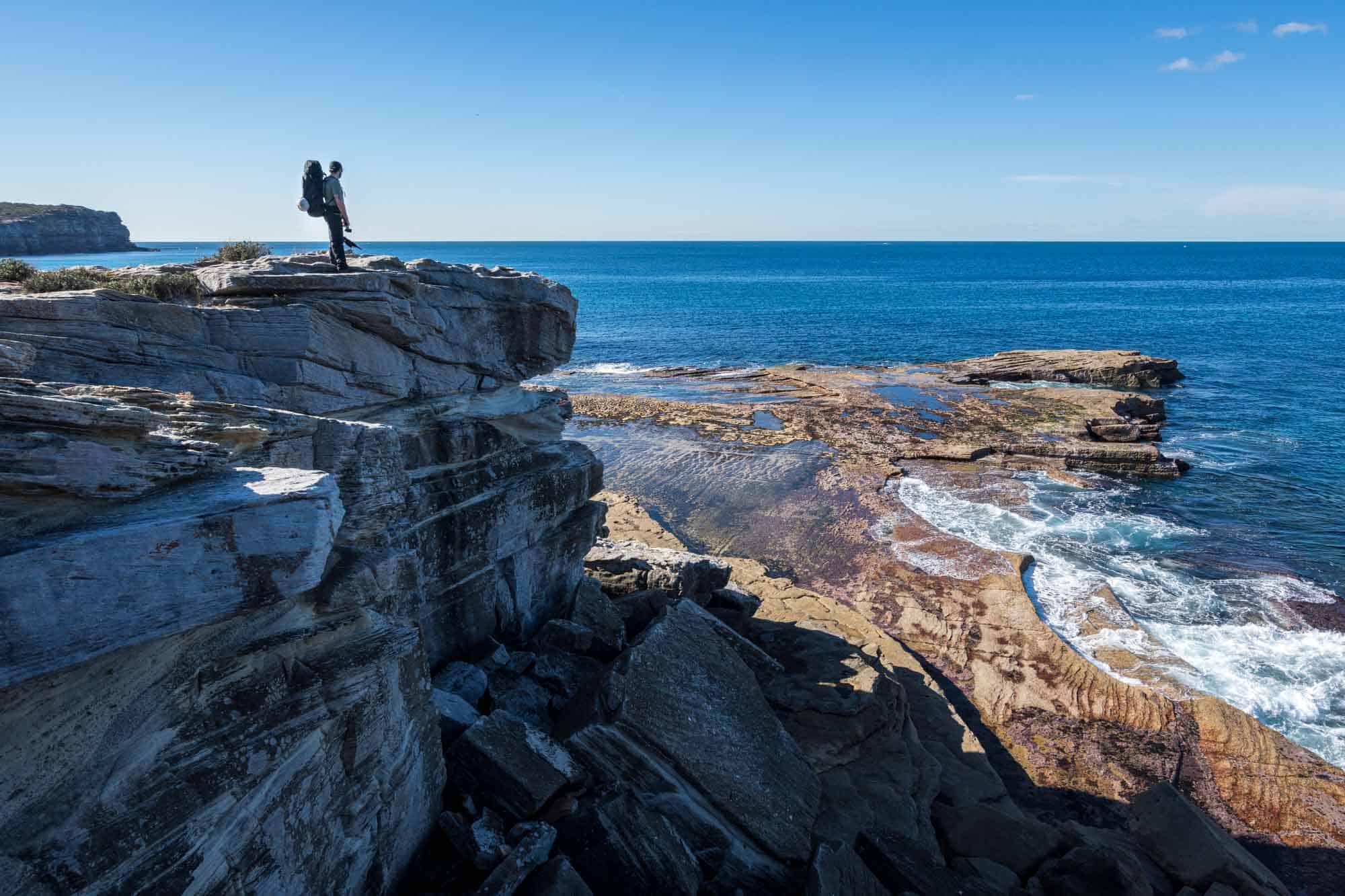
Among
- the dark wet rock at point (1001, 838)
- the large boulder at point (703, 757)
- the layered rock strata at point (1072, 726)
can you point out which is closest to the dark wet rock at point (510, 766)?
the large boulder at point (703, 757)

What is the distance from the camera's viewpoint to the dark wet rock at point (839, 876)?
720cm

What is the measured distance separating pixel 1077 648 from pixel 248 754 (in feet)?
56.3

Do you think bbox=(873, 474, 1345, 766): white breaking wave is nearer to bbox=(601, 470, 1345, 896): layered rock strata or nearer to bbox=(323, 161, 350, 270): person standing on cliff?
bbox=(601, 470, 1345, 896): layered rock strata

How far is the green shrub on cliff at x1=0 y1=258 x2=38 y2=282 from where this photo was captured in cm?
877

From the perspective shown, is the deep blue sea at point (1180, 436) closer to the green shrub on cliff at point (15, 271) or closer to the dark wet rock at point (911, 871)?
the dark wet rock at point (911, 871)

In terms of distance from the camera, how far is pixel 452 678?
10.1 metres

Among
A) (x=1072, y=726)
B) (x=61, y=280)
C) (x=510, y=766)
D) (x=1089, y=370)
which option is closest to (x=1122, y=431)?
(x=1089, y=370)

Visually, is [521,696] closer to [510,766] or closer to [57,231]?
[510,766]

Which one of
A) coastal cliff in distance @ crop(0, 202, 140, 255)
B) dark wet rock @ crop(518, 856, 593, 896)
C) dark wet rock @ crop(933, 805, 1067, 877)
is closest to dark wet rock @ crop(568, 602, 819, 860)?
dark wet rock @ crop(518, 856, 593, 896)

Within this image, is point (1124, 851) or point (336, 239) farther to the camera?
point (336, 239)

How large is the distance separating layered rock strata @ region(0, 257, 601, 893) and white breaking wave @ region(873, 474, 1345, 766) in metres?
15.3

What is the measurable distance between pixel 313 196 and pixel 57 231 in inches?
4530

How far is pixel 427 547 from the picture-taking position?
10.3 m

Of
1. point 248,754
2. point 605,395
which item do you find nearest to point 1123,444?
point 605,395
